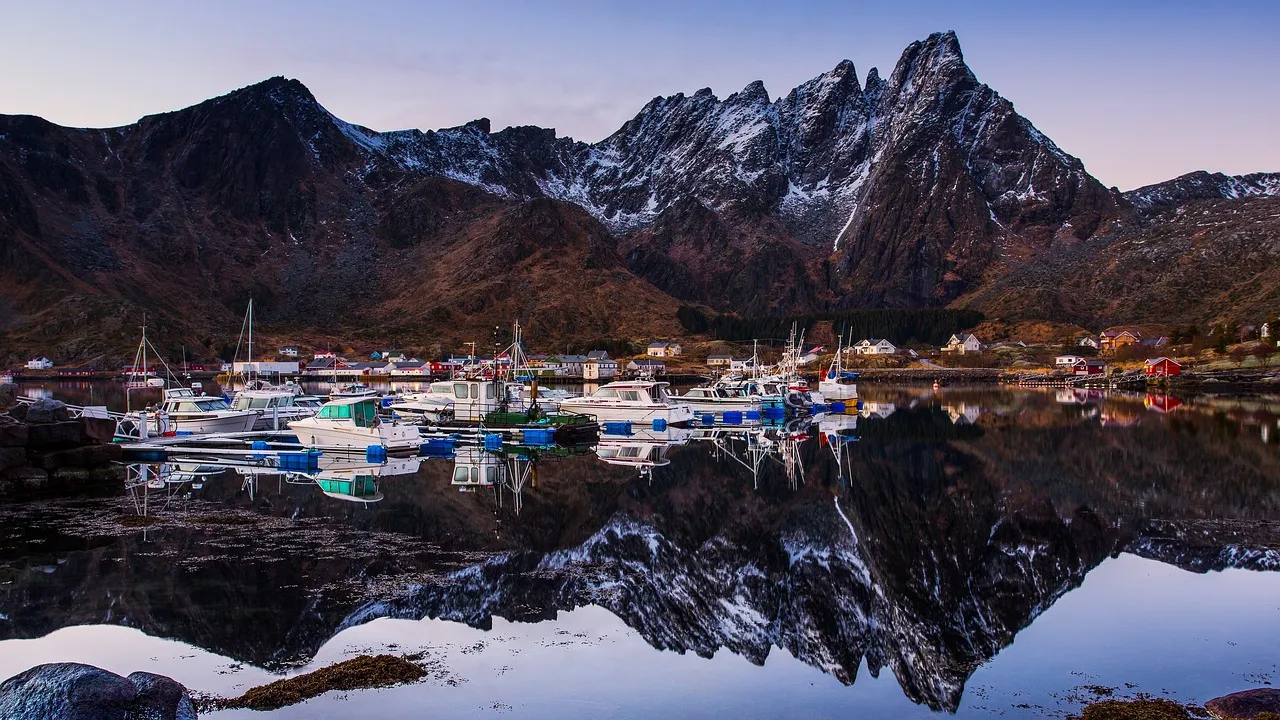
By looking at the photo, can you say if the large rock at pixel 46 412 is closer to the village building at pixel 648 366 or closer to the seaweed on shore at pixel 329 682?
the seaweed on shore at pixel 329 682

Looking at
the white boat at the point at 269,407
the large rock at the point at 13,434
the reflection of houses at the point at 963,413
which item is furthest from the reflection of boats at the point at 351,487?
the reflection of houses at the point at 963,413

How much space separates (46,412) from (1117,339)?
181339mm

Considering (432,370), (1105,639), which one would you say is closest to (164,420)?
(1105,639)

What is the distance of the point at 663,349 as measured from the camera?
186250 mm

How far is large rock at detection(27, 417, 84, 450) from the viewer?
3488cm

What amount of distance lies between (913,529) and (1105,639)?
10122mm

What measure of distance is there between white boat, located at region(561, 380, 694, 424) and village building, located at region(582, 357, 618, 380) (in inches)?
3388

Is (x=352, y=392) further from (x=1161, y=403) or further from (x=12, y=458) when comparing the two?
(x=1161, y=403)

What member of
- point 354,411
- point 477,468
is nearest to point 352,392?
point 354,411

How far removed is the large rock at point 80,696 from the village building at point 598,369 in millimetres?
138715

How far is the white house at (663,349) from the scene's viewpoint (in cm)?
18475

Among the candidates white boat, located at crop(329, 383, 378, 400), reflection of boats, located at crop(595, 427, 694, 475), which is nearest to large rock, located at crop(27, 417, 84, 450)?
white boat, located at crop(329, 383, 378, 400)

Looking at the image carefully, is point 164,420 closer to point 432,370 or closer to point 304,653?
point 304,653

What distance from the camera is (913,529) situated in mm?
26812
